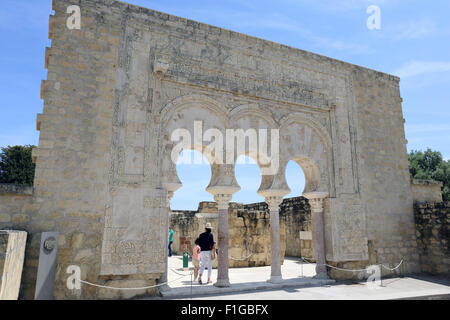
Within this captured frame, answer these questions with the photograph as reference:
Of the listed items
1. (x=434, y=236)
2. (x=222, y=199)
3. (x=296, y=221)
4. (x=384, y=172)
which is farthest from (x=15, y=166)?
(x=434, y=236)

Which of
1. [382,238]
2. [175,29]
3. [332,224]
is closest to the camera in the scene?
[175,29]

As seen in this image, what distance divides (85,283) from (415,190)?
951 centimetres

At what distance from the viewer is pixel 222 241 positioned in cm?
723

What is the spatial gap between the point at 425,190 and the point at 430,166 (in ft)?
59.0

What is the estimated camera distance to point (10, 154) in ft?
71.6

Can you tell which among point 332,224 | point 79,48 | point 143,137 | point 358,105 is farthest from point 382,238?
point 79,48

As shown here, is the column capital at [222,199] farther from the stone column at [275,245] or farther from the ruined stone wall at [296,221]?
the ruined stone wall at [296,221]

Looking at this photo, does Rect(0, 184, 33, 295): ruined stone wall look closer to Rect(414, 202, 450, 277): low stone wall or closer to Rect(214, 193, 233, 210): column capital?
Rect(214, 193, 233, 210): column capital

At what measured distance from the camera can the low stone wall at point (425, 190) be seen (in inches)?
388

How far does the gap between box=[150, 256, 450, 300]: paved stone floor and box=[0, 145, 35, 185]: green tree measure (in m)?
18.1

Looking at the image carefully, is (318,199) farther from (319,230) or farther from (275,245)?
(275,245)

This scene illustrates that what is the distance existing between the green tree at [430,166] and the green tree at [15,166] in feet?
91.8

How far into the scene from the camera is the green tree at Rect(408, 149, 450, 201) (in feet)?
76.8

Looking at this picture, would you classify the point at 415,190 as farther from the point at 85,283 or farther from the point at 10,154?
the point at 10,154
